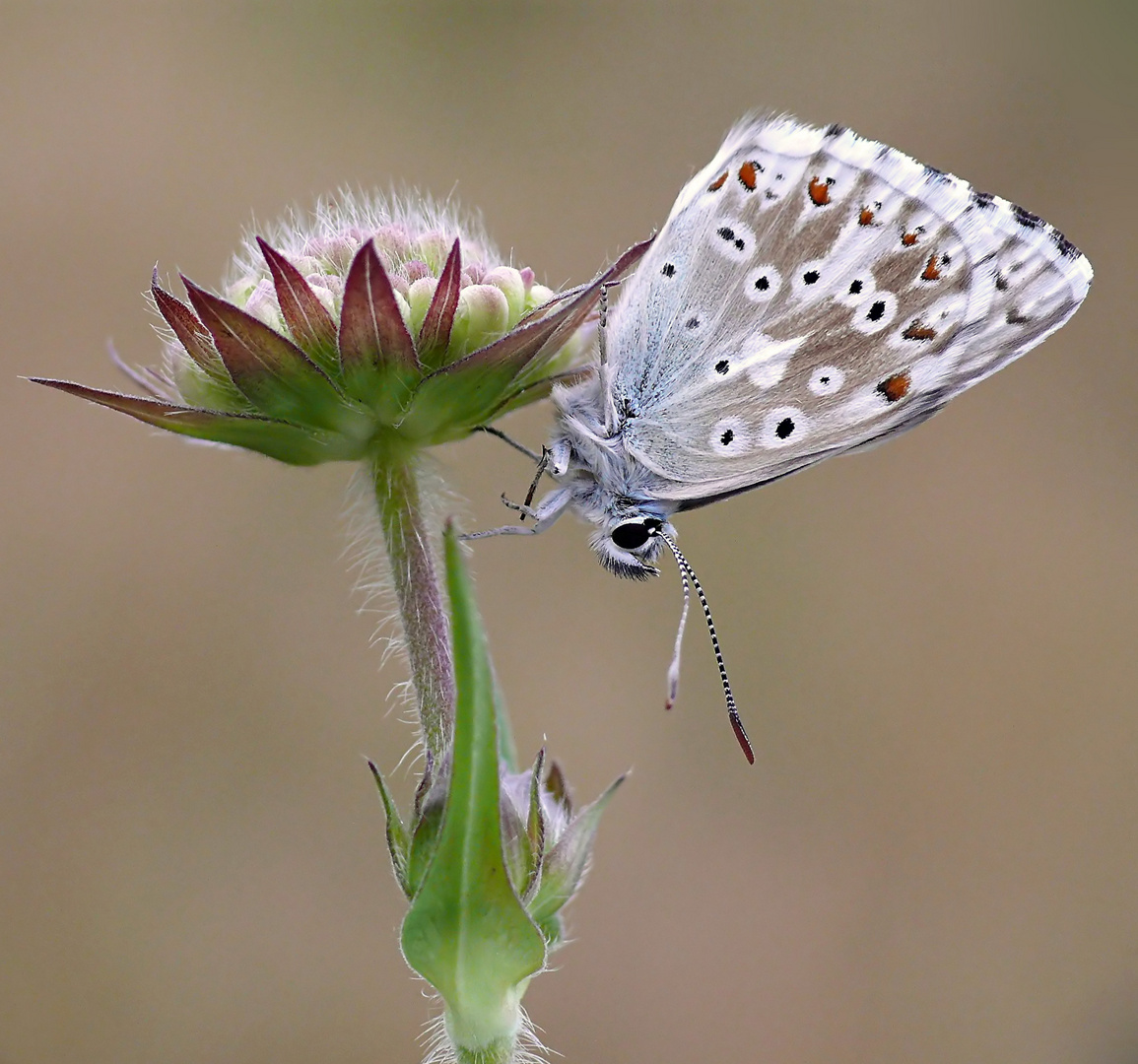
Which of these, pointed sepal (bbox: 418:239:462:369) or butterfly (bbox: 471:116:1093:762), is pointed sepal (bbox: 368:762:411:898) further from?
pointed sepal (bbox: 418:239:462:369)

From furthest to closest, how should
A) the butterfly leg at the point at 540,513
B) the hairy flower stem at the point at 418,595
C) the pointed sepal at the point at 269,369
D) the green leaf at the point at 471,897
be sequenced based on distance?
the butterfly leg at the point at 540,513, the hairy flower stem at the point at 418,595, the pointed sepal at the point at 269,369, the green leaf at the point at 471,897

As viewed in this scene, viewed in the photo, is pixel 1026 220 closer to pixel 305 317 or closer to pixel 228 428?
pixel 305 317

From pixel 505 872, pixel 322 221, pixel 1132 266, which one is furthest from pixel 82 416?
pixel 1132 266

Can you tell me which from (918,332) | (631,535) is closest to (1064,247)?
(918,332)

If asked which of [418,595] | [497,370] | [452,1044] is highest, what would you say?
[497,370]

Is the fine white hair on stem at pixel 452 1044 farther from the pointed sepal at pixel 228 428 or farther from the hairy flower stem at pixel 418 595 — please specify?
the pointed sepal at pixel 228 428

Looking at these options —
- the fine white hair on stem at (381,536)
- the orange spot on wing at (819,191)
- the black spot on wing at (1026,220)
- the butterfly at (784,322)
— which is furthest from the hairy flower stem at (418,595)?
the black spot on wing at (1026,220)

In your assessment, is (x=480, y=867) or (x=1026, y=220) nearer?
(x=480, y=867)
